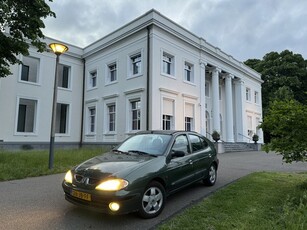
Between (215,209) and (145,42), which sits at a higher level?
(145,42)

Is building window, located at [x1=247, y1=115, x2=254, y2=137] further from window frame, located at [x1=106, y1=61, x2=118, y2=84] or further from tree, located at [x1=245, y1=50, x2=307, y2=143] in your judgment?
window frame, located at [x1=106, y1=61, x2=118, y2=84]

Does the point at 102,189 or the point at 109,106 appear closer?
the point at 102,189

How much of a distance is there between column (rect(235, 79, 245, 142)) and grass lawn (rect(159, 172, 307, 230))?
20.1m

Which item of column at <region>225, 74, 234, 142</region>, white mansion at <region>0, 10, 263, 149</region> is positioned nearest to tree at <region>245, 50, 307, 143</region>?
column at <region>225, 74, 234, 142</region>

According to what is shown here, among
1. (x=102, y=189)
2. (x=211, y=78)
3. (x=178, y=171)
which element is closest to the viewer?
(x=102, y=189)

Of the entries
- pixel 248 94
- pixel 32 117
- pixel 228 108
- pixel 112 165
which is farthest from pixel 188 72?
pixel 112 165

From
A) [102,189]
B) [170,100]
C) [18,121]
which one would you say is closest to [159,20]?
[170,100]

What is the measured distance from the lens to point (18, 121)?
19203 millimetres

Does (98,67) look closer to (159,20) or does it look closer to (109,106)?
(109,106)

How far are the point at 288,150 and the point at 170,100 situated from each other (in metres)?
12.2

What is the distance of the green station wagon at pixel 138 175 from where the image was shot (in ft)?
13.9

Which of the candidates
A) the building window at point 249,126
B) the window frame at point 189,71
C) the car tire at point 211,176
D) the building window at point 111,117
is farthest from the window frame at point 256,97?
the car tire at point 211,176

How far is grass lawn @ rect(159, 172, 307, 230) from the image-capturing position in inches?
161

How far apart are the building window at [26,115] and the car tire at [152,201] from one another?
17.5 meters
